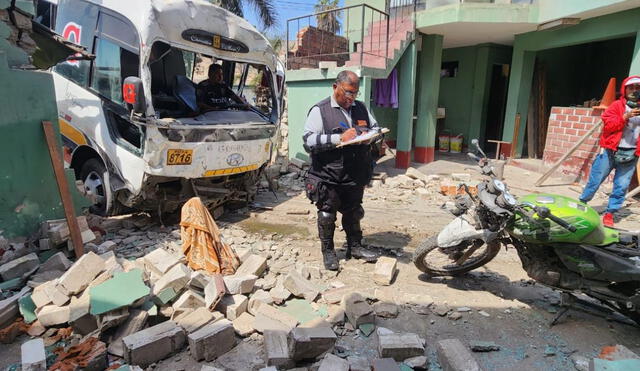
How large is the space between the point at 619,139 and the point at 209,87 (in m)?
5.57

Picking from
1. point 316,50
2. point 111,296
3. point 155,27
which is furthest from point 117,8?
point 316,50

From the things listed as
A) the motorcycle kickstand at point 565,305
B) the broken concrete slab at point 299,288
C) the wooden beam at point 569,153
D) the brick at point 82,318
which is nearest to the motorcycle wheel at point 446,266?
the motorcycle kickstand at point 565,305

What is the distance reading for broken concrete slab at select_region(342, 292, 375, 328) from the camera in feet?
9.60

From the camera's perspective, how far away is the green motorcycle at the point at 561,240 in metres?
2.76

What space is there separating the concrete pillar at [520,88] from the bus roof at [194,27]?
6508mm

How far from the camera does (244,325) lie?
9.34 ft

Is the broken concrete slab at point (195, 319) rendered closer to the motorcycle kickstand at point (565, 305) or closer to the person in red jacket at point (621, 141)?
the motorcycle kickstand at point (565, 305)

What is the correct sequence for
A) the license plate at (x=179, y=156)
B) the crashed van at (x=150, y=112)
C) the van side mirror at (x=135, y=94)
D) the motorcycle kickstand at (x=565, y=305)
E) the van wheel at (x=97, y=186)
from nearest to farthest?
the motorcycle kickstand at (x=565, y=305) < the van side mirror at (x=135, y=94) < the crashed van at (x=150, y=112) < the license plate at (x=179, y=156) < the van wheel at (x=97, y=186)

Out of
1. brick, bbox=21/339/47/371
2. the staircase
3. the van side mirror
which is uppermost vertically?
the staircase

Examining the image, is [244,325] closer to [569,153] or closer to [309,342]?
[309,342]

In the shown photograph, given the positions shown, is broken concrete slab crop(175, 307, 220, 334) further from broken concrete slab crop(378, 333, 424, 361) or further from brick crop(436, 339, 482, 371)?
brick crop(436, 339, 482, 371)

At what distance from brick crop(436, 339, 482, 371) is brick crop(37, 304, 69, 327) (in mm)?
2526

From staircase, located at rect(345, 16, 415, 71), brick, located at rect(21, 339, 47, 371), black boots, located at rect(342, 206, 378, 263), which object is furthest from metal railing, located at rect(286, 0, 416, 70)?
brick, located at rect(21, 339, 47, 371)

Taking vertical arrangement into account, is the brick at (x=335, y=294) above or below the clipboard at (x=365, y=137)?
below
